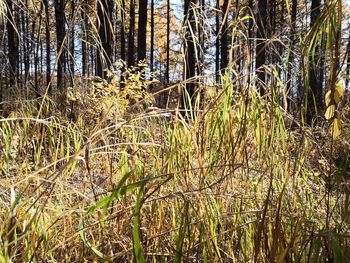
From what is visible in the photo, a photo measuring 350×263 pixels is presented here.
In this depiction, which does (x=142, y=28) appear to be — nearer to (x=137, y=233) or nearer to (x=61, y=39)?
(x=61, y=39)

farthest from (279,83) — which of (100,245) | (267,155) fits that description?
(100,245)

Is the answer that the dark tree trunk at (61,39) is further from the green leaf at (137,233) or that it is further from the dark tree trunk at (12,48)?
the green leaf at (137,233)

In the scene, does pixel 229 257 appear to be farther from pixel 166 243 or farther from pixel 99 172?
pixel 99 172

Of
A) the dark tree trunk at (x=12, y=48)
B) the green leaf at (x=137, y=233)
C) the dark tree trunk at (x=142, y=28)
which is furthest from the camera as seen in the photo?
the dark tree trunk at (x=142, y=28)

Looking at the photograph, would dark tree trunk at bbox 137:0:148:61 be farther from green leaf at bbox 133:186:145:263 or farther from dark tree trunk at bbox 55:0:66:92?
green leaf at bbox 133:186:145:263

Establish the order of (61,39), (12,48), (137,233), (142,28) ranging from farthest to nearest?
(142,28)
(12,48)
(61,39)
(137,233)

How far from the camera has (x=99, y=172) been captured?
231cm

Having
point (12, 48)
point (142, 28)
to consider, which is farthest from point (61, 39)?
point (142, 28)

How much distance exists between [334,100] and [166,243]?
0.74 m

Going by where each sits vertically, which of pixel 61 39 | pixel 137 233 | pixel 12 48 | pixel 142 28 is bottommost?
pixel 137 233

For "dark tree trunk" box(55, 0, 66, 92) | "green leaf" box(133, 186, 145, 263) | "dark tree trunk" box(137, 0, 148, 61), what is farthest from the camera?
"dark tree trunk" box(137, 0, 148, 61)

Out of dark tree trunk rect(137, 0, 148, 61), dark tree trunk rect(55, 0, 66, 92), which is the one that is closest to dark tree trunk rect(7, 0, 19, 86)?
dark tree trunk rect(55, 0, 66, 92)

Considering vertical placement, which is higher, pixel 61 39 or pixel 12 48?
pixel 12 48

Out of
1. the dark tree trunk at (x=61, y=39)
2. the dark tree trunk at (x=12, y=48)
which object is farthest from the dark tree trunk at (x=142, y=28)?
the dark tree trunk at (x=12, y=48)
